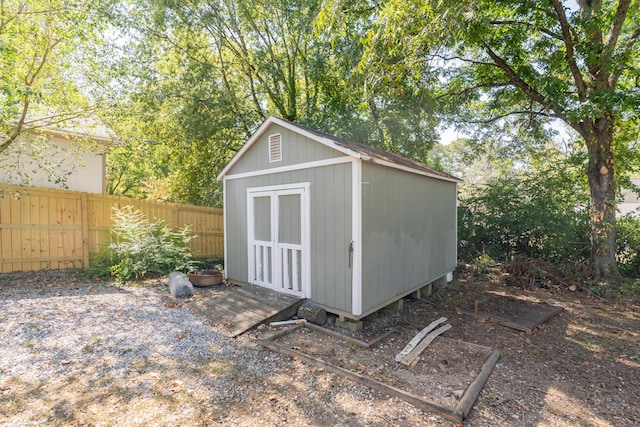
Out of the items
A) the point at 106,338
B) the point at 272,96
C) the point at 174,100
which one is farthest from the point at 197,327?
the point at 272,96

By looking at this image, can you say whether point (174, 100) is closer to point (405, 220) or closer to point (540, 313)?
point (405, 220)

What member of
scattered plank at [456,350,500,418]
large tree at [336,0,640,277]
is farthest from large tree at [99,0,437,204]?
A: scattered plank at [456,350,500,418]

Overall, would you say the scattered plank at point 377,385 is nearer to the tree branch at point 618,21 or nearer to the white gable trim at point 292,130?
the white gable trim at point 292,130

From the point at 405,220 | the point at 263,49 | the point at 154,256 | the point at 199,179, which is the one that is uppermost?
the point at 263,49

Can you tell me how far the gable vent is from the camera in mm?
5328

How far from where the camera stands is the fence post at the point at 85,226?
695 centimetres

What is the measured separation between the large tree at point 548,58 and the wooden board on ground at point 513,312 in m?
2.70

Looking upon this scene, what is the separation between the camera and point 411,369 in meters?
3.30

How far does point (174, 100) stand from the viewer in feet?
30.2

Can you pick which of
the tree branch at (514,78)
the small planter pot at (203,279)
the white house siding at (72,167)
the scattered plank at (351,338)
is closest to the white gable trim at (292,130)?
the small planter pot at (203,279)

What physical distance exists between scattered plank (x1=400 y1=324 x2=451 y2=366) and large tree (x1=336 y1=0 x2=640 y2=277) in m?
3.99

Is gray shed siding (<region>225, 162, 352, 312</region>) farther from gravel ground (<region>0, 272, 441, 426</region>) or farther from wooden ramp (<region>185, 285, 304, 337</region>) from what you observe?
gravel ground (<region>0, 272, 441, 426</region>)

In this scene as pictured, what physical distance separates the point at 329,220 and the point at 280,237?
3.71 ft

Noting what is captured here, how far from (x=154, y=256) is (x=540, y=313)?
7.33m
